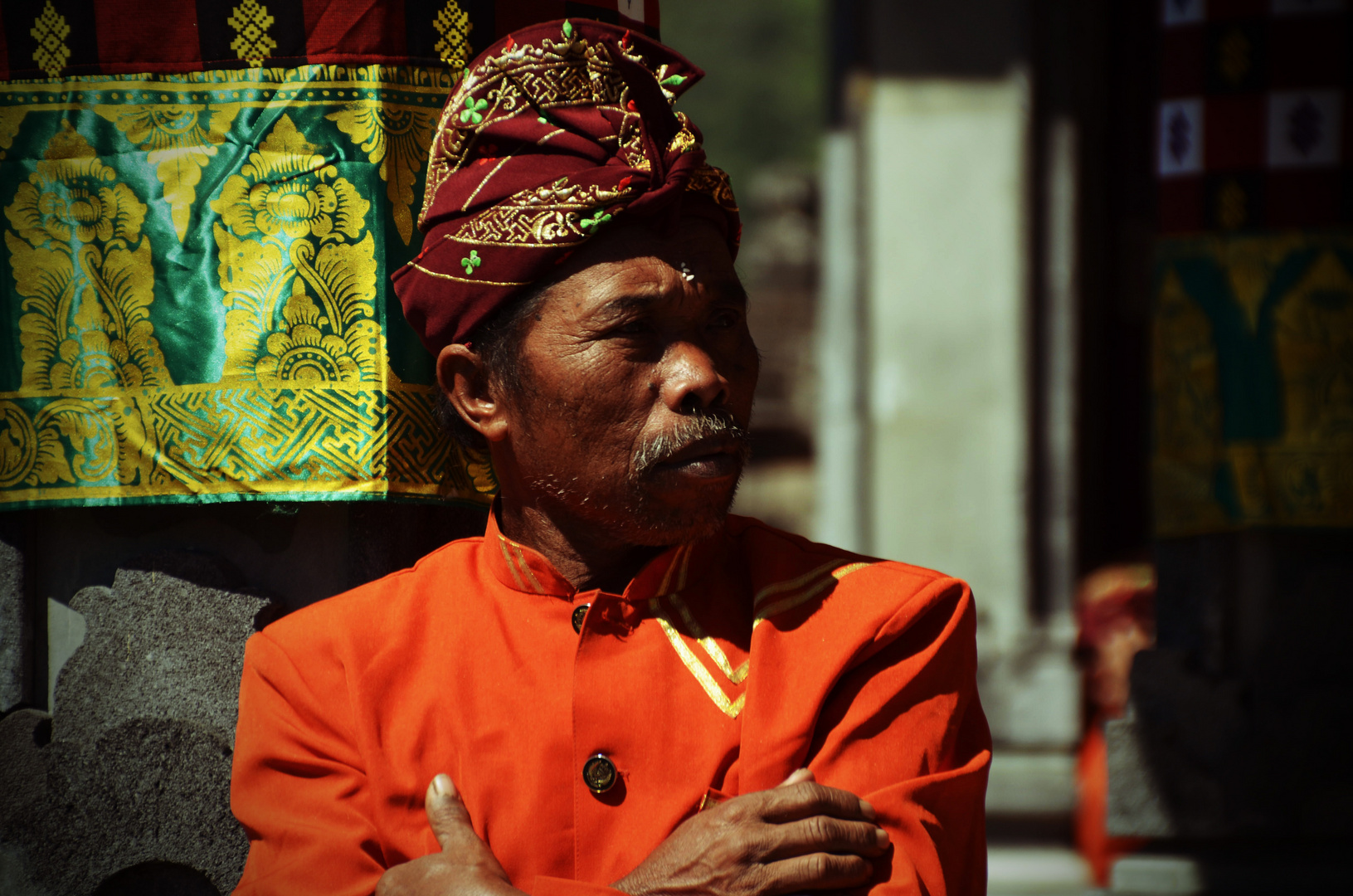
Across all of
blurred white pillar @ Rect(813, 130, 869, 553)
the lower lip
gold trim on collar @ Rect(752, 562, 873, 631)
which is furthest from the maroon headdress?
blurred white pillar @ Rect(813, 130, 869, 553)

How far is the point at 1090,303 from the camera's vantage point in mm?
5625

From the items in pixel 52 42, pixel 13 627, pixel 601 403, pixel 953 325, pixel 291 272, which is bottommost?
pixel 13 627

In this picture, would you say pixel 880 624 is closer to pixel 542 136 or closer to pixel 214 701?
pixel 542 136

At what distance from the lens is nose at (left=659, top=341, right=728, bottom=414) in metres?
2.04

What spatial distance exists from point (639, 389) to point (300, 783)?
0.82m

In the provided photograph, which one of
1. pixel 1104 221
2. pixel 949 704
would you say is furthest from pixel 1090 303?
pixel 949 704

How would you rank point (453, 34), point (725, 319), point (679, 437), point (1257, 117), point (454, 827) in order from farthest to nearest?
1. point (1257, 117)
2. point (453, 34)
3. point (725, 319)
4. point (679, 437)
5. point (454, 827)

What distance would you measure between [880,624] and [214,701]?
1.33 m

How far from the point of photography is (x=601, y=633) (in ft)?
6.82

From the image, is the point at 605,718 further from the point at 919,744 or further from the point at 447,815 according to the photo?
the point at 919,744

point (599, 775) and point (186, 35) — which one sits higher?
point (186, 35)

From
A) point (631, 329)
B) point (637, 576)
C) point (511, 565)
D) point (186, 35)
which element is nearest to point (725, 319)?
point (631, 329)

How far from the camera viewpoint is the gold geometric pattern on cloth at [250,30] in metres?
2.45

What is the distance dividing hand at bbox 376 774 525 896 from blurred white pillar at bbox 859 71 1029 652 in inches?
148
